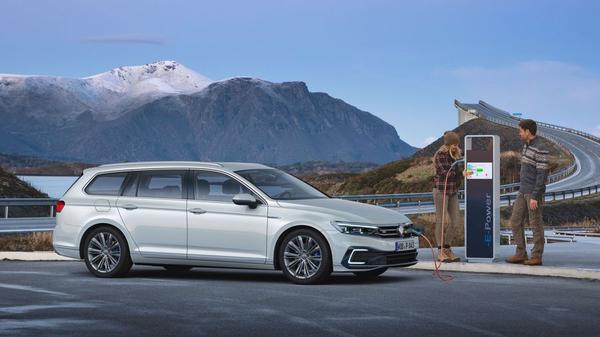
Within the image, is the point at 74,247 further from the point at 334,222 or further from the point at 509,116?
the point at 509,116

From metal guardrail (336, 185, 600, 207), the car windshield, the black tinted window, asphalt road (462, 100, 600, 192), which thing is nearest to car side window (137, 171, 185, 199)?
the black tinted window

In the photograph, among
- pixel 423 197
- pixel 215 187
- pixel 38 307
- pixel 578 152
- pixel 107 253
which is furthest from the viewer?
pixel 578 152

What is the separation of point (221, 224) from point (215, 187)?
0.61 metres

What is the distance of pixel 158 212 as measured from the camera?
13.6 meters

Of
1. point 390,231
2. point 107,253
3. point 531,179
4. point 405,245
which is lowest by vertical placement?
point 107,253

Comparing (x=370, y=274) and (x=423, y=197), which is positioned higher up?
(x=423, y=197)

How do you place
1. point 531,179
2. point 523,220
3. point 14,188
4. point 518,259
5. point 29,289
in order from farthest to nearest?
1. point 14,188
2. point 518,259
3. point 523,220
4. point 531,179
5. point 29,289

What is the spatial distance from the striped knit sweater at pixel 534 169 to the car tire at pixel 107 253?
18.5 ft

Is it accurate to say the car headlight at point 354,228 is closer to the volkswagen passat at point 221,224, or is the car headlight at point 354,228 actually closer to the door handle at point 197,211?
the volkswagen passat at point 221,224

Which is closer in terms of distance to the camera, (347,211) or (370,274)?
(347,211)

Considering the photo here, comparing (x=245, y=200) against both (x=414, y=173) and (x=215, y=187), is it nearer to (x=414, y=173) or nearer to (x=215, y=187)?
(x=215, y=187)

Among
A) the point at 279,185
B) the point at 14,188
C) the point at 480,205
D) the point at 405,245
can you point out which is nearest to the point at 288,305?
the point at 405,245

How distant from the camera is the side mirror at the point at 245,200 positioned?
42.1 ft

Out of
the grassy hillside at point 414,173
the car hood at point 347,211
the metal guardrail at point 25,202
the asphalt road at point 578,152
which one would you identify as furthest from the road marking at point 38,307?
the grassy hillside at point 414,173
